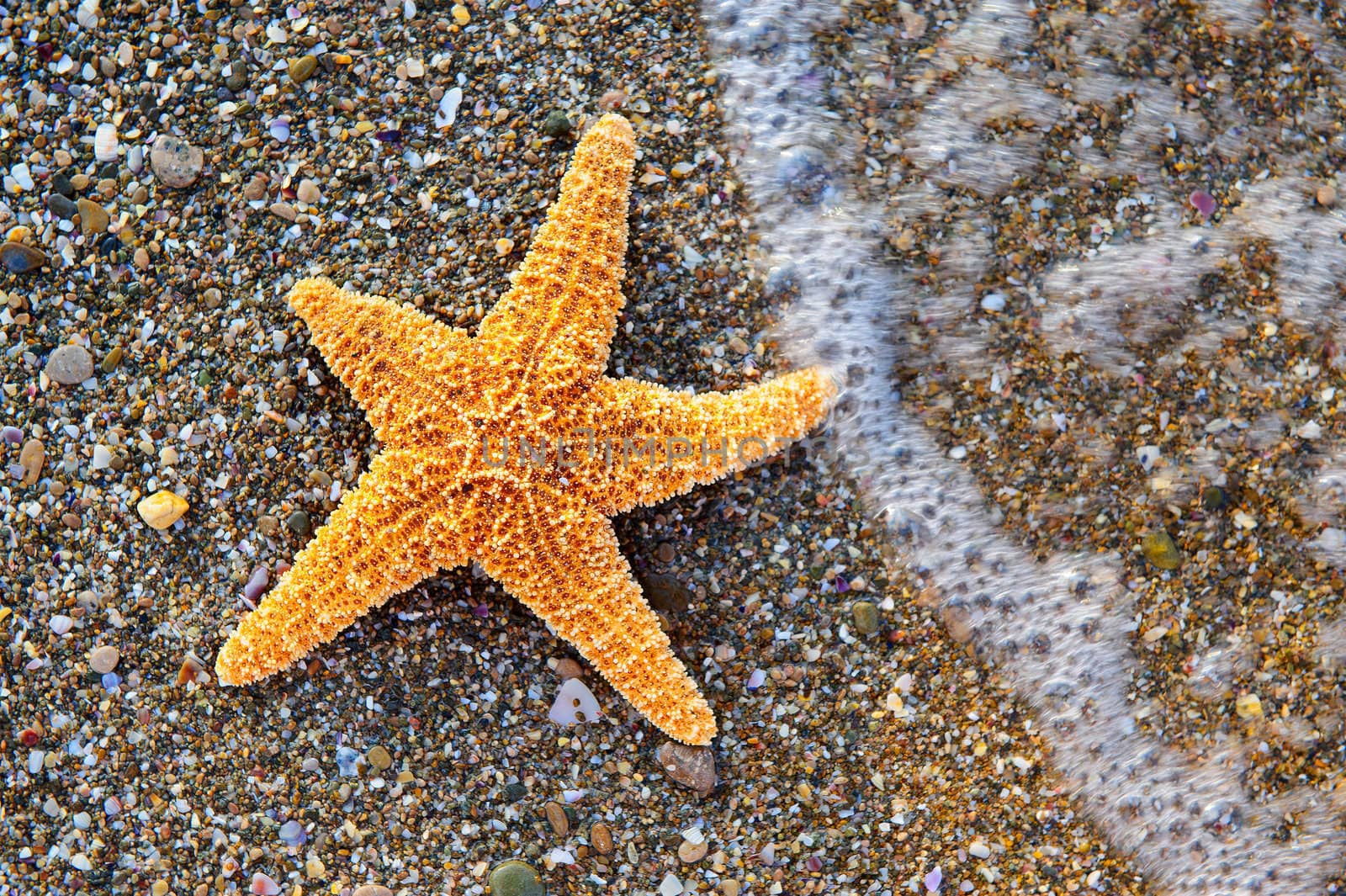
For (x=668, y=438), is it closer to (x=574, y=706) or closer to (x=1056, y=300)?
(x=574, y=706)

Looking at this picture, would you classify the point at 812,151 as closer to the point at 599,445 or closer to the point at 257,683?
the point at 599,445

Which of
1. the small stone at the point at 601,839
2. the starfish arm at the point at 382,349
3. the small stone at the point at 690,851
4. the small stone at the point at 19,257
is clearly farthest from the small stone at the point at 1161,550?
the small stone at the point at 19,257

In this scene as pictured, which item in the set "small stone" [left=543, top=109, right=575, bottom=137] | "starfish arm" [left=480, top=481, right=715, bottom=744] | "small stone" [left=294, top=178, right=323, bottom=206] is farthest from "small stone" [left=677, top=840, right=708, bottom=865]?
"small stone" [left=294, top=178, right=323, bottom=206]

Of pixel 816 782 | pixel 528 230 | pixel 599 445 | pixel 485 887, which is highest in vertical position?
pixel 528 230

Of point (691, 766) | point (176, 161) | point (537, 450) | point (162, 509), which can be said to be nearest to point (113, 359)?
point (162, 509)

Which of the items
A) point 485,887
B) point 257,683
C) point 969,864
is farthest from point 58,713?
point 969,864

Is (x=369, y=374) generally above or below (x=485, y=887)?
above

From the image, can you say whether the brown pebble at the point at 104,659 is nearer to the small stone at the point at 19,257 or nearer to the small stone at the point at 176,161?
the small stone at the point at 19,257
